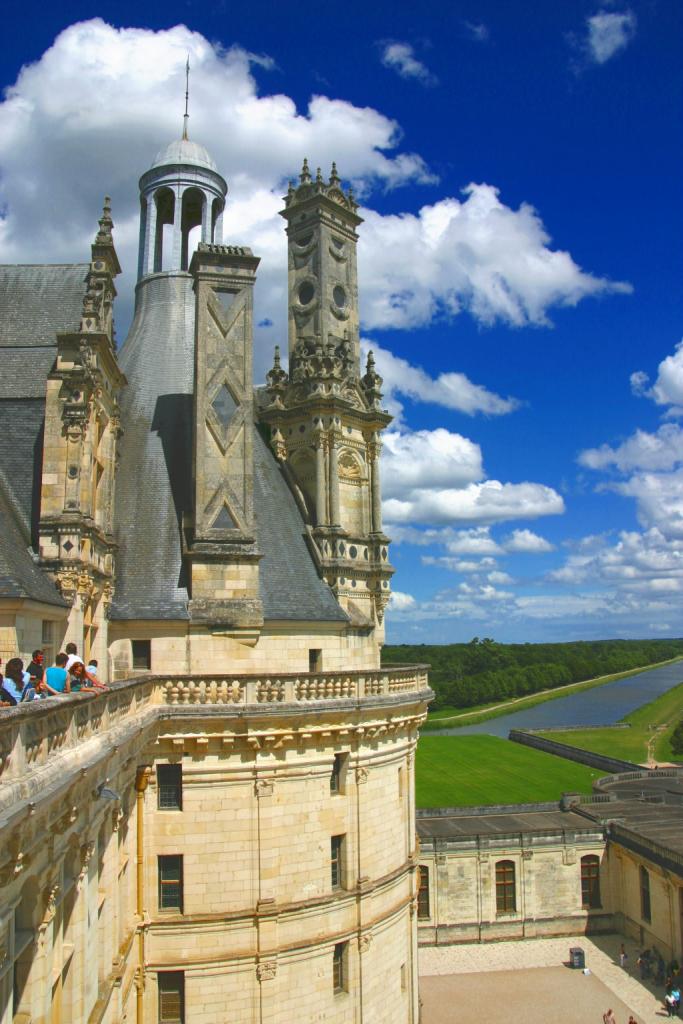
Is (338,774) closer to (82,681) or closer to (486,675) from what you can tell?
(82,681)

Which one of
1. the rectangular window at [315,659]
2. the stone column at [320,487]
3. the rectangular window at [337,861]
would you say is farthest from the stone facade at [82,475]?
the rectangular window at [337,861]

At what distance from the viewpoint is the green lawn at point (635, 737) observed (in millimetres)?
84056

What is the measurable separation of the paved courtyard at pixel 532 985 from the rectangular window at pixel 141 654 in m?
19.1

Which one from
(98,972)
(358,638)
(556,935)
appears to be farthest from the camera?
(556,935)

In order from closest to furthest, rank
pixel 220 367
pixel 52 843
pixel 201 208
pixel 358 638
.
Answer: pixel 52 843 < pixel 220 367 < pixel 358 638 < pixel 201 208

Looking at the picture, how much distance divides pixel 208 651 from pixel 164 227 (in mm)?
15194

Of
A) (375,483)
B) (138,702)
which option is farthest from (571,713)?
(138,702)

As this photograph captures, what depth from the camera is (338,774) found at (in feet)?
68.7

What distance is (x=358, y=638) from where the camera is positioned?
2625 cm

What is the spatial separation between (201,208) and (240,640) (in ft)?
51.5

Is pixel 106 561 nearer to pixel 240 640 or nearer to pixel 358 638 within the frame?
pixel 240 640

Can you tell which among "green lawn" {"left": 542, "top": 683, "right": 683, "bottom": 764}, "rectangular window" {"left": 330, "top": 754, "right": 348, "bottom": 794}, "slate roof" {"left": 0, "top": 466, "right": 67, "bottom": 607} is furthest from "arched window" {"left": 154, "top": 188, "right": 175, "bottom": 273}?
"green lawn" {"left": 542, "top": 683, "right": 683, "bottom": 764}

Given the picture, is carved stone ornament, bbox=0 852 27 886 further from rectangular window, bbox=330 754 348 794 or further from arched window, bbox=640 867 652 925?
arched window, bbox=640 867 652 925

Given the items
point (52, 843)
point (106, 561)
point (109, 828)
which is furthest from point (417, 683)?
point (52, 843)
